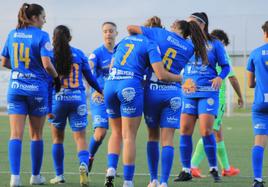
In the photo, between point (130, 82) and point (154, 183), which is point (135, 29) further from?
point (154, 183)

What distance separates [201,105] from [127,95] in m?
2.17

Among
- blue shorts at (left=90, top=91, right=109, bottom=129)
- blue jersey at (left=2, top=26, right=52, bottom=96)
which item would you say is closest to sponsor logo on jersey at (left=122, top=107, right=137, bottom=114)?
blue jersey at (left=2, top=26, right=52, bottom=96)

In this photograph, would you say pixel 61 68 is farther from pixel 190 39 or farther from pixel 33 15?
pixel 190 39

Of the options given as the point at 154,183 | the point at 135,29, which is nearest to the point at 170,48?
the point at 135,29

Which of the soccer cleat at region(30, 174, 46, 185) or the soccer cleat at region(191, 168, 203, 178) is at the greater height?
the soccer cleat at region(191, 168, 203, 178)

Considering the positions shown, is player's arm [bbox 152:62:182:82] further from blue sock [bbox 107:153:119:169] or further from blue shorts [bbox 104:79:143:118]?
blue sock [bbox 107:153:119:169]

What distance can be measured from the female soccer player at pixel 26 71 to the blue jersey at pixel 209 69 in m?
2.19

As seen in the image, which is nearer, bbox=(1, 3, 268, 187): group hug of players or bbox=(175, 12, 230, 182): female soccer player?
bbox=(1, 3, 268, 187): group hug of players

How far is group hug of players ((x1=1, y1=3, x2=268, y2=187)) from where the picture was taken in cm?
860

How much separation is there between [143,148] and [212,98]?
4.75 meters

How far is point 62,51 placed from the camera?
9.59 m

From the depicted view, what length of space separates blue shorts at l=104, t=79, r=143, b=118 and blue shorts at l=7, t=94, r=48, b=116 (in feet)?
2.93

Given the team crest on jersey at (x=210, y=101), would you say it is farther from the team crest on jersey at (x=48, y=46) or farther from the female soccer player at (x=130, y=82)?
the team crest on jersey at (x=48, y=46)

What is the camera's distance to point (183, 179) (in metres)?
10.3
